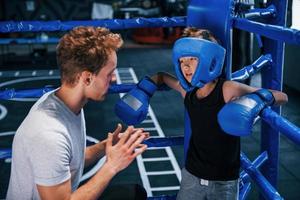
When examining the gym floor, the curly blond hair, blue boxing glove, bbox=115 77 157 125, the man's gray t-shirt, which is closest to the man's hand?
the man's gray t-shirt

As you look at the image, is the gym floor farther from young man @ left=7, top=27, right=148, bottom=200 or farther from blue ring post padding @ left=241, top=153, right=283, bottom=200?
young man @ left=7, top=27, right=148, bottom=200

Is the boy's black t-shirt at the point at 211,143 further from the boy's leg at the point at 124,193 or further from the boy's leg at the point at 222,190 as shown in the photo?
the boy's leg at the point at 124,193

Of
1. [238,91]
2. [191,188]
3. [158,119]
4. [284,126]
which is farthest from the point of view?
[158,119]

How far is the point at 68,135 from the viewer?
1.47 metres

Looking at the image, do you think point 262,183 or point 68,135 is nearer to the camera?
point 68,135

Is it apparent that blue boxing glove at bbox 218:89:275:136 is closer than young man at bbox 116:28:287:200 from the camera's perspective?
Yes

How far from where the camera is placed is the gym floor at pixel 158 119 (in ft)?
10.9

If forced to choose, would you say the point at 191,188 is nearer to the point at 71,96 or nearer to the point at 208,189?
the point at 208,189

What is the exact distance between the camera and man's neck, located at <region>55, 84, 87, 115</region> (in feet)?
5.00

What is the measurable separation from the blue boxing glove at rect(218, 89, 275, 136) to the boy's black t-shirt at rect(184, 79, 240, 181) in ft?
0.93

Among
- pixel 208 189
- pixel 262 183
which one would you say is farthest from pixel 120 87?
pixel 262 183

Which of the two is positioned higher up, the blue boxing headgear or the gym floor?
the blue boxing headgear

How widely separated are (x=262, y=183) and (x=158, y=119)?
11.0ft

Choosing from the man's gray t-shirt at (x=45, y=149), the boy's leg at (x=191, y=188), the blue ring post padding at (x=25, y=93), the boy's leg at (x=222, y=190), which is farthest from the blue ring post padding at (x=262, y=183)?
Answer: the blue ring post padding at (x=25, y=93)
